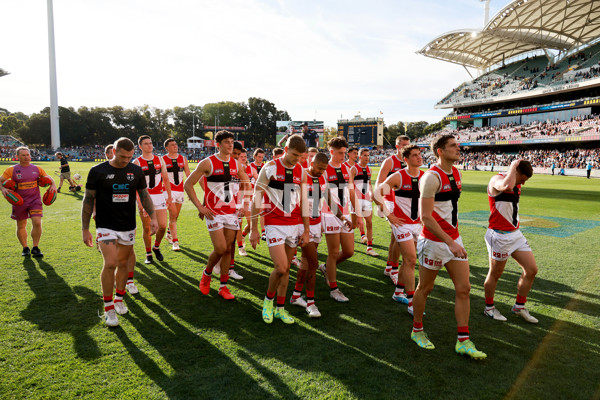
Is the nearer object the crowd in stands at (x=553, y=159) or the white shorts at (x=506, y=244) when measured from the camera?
the white shorts at (x=506, y=244)

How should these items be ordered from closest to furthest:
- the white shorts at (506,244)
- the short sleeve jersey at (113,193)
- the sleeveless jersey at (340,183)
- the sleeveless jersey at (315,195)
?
the short sleeve jersey at (113,193) < the white shorts at (506,244) < the sleeveless jersey at (315,195) < the sleeveless jersey at (340,183)

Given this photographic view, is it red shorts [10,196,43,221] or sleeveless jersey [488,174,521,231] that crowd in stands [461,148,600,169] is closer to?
sleeveless jersey [488,174,521,231]

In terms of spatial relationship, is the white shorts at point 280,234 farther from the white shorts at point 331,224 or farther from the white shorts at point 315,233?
the white shorts at point 331,224

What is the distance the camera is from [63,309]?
468cm

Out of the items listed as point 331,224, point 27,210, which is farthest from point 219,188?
point 27,210

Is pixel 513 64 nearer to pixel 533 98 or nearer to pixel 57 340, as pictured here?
pixel 533 98

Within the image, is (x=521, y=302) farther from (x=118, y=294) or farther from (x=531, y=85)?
(x=531, y=85)

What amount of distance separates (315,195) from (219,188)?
60.3 inches

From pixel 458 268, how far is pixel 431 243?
0.37 metres

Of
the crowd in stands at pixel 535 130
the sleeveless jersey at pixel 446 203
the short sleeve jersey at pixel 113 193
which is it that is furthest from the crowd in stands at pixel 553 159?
the short sleeve jersey at pixel 113 193

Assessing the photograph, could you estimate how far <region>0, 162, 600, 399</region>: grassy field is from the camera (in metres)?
3.17

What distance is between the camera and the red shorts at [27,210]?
7.02 meters

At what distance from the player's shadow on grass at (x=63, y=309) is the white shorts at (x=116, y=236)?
1.08 m

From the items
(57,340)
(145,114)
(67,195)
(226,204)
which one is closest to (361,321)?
(226,204)
